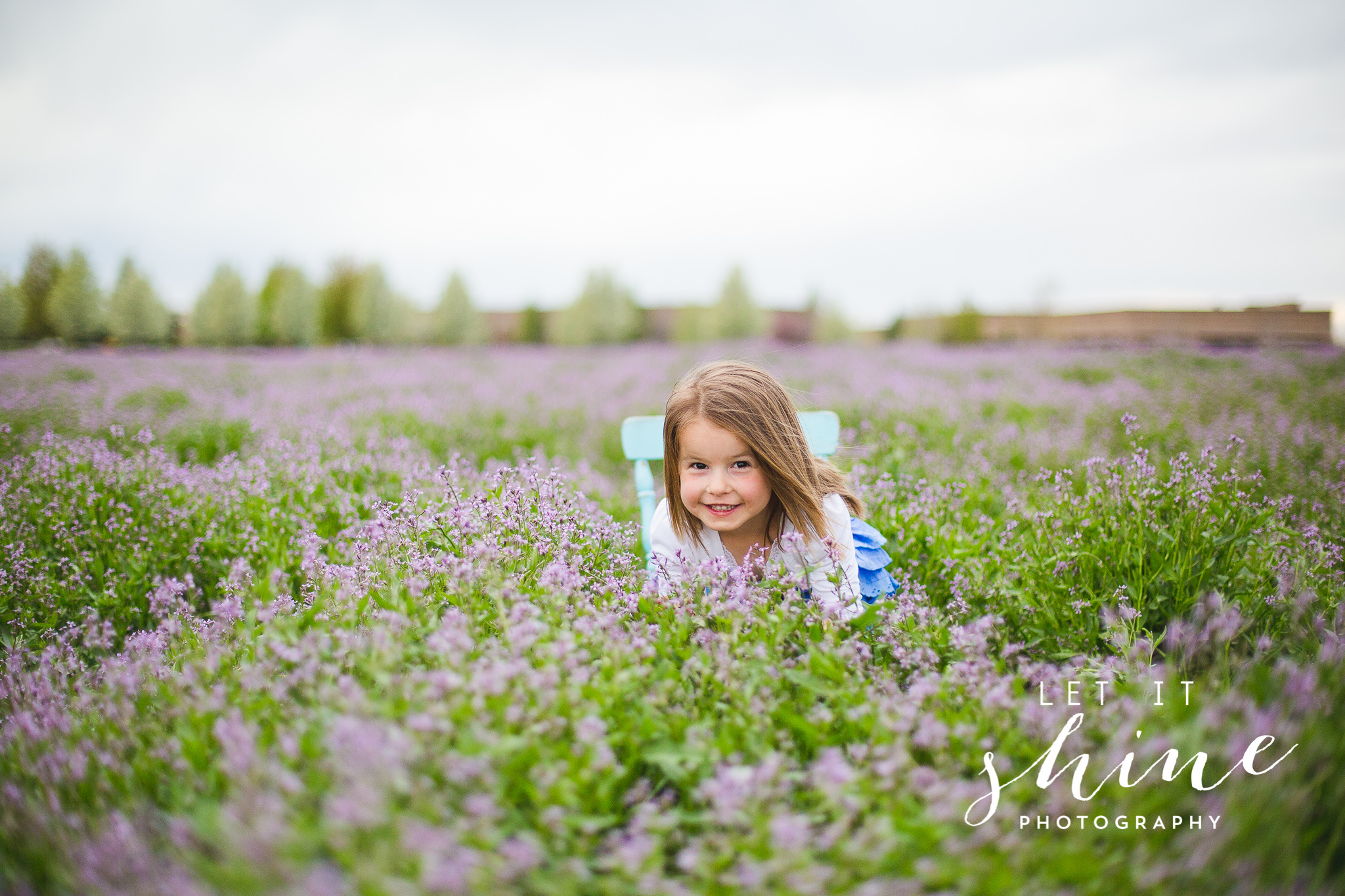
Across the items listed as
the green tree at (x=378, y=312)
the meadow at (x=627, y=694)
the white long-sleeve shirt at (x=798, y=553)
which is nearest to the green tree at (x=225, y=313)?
the green tree at (x=378, y=312)

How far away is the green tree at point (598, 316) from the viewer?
1379 inches

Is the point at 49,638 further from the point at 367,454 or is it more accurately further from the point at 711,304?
the point at 711,304

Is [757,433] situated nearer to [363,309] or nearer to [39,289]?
[363,309]

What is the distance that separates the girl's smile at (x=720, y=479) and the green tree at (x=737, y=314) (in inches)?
1293

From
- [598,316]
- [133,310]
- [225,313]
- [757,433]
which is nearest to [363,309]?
[225,313]

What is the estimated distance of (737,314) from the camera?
35625 millimetres

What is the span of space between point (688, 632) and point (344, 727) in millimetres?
1204

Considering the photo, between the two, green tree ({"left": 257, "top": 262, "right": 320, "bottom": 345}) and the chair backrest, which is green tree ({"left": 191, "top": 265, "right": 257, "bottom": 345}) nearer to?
green tree ({"left": 257, "top": 262, "right": 320, "bottom": 345})

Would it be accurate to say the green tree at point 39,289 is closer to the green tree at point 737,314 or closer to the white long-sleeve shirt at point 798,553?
the green tree at point 737,314

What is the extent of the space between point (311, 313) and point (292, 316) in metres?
0.93

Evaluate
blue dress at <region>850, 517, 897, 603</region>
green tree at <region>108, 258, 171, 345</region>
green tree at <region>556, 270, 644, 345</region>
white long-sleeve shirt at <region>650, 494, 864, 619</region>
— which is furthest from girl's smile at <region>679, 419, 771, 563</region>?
green tree at <region>108, 258, 171, 345</region>

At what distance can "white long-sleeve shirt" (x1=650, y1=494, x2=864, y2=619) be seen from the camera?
2723mm

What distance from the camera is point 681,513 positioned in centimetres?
329

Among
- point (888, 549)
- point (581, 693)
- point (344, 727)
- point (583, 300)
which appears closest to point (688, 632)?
point (581, 693)
